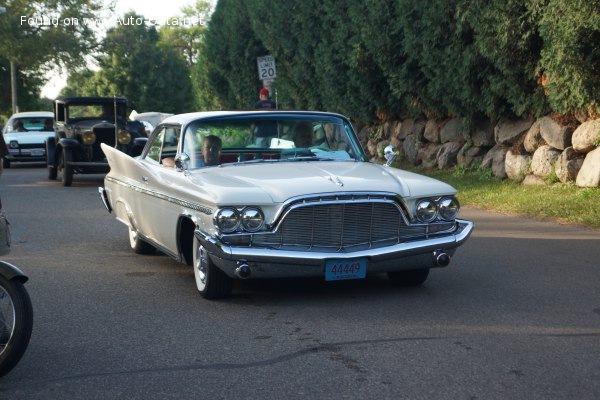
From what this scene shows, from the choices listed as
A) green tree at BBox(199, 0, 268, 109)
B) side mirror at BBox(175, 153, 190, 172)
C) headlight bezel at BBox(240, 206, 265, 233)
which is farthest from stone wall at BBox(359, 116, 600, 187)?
green tree at BBox(199, 0, 268, 109)

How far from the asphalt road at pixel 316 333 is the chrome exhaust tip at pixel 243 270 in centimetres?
28

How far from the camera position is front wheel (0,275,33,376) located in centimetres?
543

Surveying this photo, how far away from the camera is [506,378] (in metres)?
5.39

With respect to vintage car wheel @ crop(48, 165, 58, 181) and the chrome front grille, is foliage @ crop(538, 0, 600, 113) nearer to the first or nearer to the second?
the chrome front grille

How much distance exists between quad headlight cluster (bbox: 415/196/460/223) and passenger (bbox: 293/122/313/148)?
62.8 inches

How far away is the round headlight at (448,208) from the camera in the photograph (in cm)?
786

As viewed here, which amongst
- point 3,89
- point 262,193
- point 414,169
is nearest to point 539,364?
point 262,193

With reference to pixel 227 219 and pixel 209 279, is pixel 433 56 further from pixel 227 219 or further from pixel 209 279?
pixel 227 219

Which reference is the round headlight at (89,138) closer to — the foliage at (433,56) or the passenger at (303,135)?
the foliage at (433,56)

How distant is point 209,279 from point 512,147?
36.0ft

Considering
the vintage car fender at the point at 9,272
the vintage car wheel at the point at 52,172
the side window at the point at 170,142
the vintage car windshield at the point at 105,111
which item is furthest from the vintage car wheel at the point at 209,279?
the vintage car wheel at the point at 52,172

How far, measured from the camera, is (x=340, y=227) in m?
7.46

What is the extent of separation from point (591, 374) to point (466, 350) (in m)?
0.83

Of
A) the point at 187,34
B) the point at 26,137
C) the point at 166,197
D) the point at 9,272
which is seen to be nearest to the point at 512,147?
the point at 166,197
